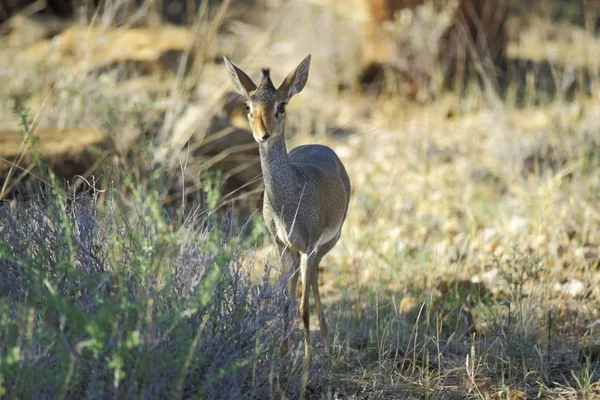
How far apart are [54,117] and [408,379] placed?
4.55 m

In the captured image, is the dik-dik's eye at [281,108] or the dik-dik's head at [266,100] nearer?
the dik-dik's head at [266,100]

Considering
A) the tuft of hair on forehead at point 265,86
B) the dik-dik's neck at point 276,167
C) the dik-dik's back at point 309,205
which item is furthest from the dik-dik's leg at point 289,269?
the tuft of hair on forehead at point 265,86

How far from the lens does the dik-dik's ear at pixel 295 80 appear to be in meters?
4.29

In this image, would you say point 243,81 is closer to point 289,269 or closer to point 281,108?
point 281,108

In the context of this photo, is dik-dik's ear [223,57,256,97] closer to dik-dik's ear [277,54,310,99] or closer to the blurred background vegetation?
dik-dik's ear [277,54,310,99]

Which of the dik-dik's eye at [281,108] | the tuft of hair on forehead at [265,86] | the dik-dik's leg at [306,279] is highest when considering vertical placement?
the tuft of hair on forehead at [265,86]

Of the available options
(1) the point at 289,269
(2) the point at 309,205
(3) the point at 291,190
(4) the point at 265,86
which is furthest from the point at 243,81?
(1) the point at 289,269

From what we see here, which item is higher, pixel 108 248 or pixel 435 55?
pixel 435 55

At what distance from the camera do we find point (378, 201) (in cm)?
712

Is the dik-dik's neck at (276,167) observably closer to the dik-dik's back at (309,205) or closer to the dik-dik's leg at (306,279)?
the dik-dik's back at (309,205)

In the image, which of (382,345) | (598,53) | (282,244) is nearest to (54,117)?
(282,244)

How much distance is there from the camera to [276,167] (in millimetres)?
4250

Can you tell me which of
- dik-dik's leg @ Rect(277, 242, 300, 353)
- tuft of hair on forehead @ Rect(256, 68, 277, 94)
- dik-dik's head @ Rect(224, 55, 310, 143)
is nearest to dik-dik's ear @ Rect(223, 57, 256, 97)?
dik-dik's head @ Rect(224, 55, 310, 143)

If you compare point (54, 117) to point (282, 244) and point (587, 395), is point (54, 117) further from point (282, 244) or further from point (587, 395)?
point (587, 395)
